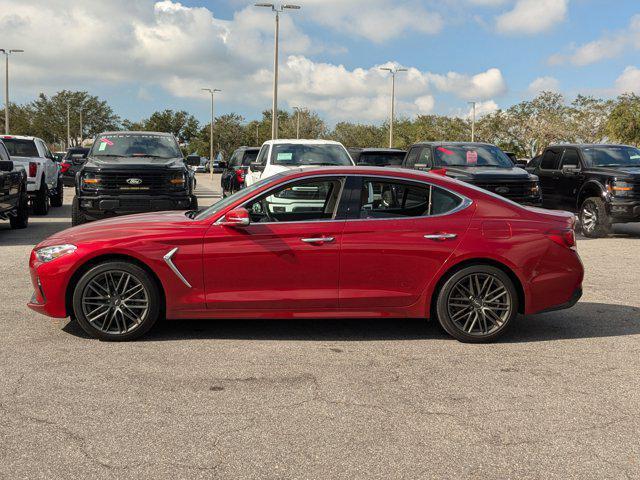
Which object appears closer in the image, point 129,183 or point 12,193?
point 129,183

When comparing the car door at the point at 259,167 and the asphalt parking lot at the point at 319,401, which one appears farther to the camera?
the car door at the point at 259,167

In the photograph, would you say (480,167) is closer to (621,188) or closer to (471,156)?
(471,156)

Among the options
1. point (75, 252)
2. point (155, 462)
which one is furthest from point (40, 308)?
point (155, 462)

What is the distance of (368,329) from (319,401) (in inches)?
78.0

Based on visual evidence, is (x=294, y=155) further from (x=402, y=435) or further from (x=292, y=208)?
(x=402, y=435)

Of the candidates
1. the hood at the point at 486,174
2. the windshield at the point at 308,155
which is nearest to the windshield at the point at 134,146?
the windshield at the point at 308,155

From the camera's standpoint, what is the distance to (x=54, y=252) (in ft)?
18.7

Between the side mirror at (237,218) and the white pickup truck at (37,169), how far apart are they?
12.3 m

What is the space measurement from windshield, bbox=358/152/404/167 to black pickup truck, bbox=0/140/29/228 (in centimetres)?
865

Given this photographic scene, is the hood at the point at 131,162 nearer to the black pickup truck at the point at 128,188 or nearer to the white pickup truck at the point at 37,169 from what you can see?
the black pickup truck at the point at 128,188

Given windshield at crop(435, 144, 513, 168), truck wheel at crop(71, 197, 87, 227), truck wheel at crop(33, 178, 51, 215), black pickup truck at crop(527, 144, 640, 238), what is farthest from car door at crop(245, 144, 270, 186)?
black pickup truck at crop(527, 144, 640, 238)

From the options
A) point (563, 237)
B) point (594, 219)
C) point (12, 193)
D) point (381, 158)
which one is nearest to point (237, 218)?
point (563, 237)

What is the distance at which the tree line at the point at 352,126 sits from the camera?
182 ft

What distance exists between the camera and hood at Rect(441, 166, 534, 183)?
43.1 feet
